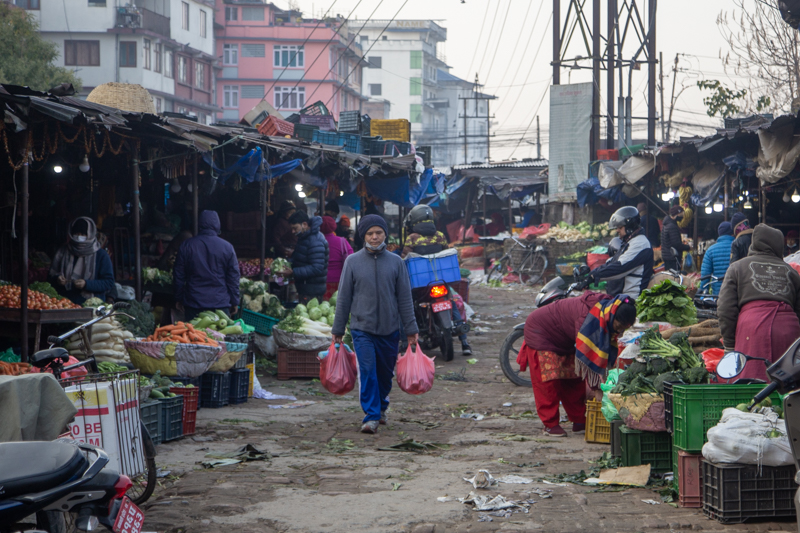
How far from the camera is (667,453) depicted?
6.00 metres

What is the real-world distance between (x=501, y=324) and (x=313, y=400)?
8.56 metres

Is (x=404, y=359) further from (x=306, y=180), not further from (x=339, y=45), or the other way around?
(x=339, y=45)

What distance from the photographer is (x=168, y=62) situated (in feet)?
181

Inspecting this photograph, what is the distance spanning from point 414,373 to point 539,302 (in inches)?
96.7

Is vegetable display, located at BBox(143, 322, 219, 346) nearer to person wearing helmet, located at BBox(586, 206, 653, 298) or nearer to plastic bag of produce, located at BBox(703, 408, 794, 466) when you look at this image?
person wearing helmet, located at BBox(586, 206, 653, 298)

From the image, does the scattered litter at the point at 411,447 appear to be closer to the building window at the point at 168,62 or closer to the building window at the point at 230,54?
the building window at the point at 168,62

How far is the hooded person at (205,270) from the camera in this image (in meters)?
10.2

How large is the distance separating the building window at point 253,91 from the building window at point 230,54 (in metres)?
2.22

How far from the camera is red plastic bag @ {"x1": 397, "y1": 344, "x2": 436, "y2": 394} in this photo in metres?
7.88

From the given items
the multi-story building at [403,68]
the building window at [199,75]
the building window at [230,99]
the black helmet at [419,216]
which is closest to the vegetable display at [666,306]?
the black helmet at [419,216]

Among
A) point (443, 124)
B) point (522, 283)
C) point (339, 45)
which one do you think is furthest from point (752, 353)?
point (443, 124)

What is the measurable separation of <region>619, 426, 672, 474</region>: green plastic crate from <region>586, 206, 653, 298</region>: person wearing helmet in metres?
3.25

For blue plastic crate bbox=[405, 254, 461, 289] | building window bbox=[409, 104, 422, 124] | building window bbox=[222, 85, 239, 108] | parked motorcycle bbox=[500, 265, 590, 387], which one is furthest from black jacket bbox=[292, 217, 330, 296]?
building window bbox=[409, 104, 422, 124]

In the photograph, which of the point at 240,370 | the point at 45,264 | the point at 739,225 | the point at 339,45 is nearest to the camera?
the point at 240,370
